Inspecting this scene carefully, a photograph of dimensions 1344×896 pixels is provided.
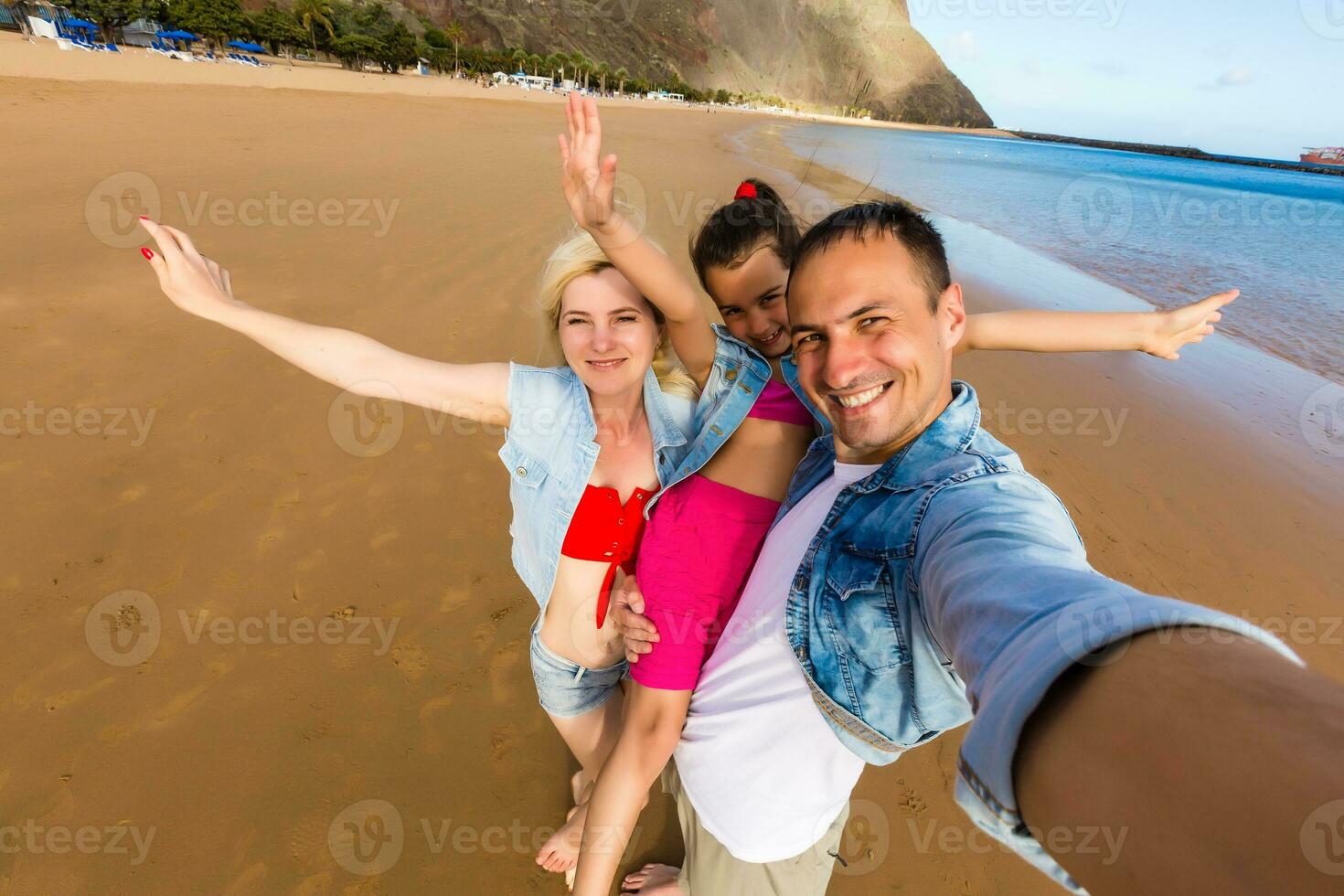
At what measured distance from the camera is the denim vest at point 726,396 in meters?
1.83

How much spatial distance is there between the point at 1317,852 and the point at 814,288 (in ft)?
4.11

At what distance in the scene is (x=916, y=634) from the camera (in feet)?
3.68

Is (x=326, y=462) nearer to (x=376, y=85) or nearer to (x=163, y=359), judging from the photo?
(x=163, y=359)

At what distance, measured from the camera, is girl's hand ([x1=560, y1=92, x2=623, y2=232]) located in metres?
1.54

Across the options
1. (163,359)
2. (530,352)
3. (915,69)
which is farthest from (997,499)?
(915,69)

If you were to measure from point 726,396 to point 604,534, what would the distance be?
621mm

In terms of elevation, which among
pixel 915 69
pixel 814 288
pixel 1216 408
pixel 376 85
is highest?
pixel 915 69

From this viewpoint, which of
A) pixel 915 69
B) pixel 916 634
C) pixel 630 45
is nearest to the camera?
pixel 916 634
